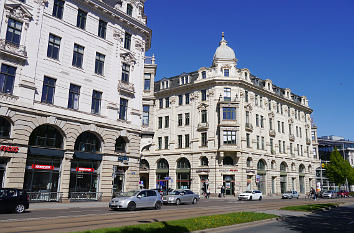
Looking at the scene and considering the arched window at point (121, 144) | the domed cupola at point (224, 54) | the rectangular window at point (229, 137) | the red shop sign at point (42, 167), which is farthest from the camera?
the domed cupola at point (224, 54)

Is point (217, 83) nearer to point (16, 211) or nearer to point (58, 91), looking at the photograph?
point (58, 91)

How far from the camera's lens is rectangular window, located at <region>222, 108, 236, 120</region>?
164 feet

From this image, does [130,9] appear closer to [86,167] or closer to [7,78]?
[7,78]

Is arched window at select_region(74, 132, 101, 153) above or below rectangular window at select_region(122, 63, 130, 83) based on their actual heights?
below

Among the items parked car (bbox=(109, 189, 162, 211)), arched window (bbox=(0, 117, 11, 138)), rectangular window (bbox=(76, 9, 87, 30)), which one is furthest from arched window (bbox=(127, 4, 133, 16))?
parked car (bbox=(109, 189, 162, 211))

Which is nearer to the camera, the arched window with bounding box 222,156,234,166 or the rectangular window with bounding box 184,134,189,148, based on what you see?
the arched window with bounding box 222,156,234,166

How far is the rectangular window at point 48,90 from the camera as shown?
25219 mm

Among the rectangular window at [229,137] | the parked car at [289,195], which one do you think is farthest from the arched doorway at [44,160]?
the parked car at [289,195]

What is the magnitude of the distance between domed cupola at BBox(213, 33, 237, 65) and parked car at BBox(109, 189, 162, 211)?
116 ft

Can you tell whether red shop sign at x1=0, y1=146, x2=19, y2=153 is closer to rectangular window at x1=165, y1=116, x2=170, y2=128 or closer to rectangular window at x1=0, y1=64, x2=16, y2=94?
rectangular window at x1=0, y1=64, x2=16, y2=94

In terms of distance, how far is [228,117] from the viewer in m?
50.0

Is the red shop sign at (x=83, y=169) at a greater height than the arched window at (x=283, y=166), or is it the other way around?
the arched window at (x=283, y=166)

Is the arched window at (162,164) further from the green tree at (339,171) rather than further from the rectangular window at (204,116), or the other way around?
the green tree at (339,171)

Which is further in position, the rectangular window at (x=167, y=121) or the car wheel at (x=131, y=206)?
the rectangular window at (x=167, y=121)
